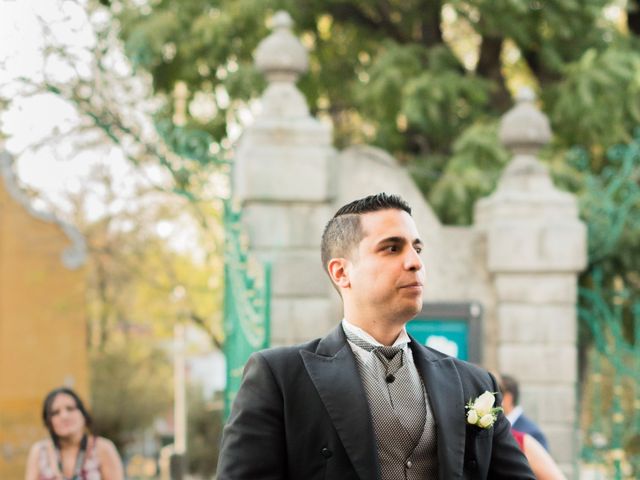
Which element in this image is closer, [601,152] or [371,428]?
[371,428]

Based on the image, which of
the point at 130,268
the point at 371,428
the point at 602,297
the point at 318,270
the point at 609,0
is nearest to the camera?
the point at 371,428

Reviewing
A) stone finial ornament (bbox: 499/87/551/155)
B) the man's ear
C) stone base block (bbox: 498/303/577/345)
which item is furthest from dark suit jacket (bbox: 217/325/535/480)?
stone finial ornament (bbox: 499/87/551/155)

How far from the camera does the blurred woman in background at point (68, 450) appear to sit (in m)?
7.16

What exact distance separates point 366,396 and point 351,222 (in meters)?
0.44

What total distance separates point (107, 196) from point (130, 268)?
6.26 ft

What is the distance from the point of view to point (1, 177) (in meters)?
12.5

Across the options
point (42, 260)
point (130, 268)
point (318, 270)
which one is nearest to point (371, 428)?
point (318, 270)

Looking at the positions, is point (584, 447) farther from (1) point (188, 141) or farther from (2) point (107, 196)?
(2) point (107, 196)

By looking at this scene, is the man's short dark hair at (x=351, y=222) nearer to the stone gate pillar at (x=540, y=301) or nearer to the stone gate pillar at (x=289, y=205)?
the stone gate pillar at (x=289, y=205)

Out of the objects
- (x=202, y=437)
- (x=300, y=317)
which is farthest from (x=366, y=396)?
(x=202, y=437)

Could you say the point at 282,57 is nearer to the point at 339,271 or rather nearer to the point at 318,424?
the point at 339,271

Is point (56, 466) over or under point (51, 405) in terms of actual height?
under

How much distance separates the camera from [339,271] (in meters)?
3.17

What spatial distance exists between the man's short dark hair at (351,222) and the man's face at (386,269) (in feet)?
0.05
